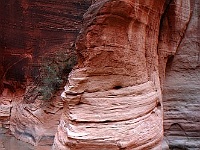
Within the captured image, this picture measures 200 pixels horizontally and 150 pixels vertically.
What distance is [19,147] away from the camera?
689 cm

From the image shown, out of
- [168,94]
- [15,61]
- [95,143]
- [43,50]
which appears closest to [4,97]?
[15,61]

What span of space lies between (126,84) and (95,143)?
2.53ft

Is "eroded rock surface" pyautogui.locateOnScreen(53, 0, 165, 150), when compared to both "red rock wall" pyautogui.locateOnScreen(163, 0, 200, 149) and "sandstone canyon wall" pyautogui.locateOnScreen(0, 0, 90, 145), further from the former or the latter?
"sandstone canyon wall" pyautogui.locateOnScreen(0, 0, 90, 145)

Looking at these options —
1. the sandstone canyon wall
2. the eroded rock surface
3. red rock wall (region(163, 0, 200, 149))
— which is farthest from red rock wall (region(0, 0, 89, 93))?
the eroded rock surface

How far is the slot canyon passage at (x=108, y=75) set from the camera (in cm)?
382

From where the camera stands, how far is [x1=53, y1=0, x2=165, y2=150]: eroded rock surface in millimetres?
3729

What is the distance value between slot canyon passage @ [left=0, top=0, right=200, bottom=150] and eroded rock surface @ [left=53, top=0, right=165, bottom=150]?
11 millimetres

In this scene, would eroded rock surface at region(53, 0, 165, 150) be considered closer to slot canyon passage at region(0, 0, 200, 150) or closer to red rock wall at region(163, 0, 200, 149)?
slot canyon passage at region(0, 0, 200, 150)

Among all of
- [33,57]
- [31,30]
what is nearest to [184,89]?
[33,57]

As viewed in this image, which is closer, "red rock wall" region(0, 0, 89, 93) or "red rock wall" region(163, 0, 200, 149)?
"red rock wall" region(163, 0, 200, 149)

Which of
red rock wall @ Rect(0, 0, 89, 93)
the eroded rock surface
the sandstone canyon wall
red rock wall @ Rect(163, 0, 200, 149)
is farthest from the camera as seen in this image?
red rock wall @ Rect(0, 0, 89, 93)

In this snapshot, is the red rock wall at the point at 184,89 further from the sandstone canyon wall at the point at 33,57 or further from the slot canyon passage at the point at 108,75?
the sandstone canyon wall at the point at 33,57

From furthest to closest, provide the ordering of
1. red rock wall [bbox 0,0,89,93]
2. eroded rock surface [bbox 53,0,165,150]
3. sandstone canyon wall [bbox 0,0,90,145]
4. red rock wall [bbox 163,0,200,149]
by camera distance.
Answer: red rock wall [bbox 0,0,89,93], sandstone canyon wall [bbox 0,0,90,145], red rock wall [bbox 163,0,200,149], eroded rock surface [bbox 53,0,165,150]

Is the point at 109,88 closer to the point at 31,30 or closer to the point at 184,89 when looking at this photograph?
the point at 184,89
